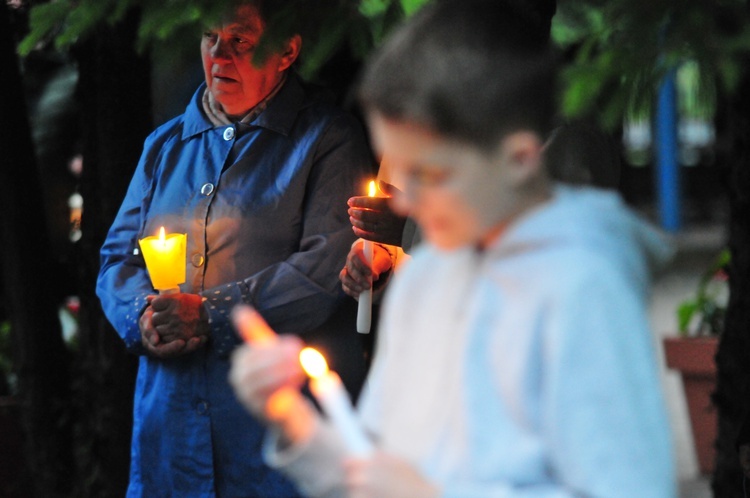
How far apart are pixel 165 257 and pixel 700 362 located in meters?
3.92

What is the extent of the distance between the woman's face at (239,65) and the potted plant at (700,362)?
11.5 feet

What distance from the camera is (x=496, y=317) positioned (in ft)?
5.11

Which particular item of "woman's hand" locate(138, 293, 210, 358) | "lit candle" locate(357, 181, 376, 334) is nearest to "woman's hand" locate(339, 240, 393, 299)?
"lit candle" locate(357, 181, 376, 334)

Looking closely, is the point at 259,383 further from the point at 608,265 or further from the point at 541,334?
the point at 608,265

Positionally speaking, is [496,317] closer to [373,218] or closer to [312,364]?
[312,364]

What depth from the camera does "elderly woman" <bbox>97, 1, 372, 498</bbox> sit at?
3.21 metres

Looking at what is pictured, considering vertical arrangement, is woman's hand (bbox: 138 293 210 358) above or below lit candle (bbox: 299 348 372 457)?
below

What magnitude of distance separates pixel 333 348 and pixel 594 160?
1.01 m

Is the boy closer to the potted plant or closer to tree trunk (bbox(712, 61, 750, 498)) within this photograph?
tree trunk (bbox(712, 61, 750, 498))

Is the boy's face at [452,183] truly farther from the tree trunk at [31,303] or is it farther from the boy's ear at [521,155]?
the tree trunk at [31,303]

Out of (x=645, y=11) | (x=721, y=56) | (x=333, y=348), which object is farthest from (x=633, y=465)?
(x=333, y=348)

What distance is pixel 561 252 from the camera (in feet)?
4.94

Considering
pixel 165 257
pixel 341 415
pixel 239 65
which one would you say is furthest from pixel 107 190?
pixel 341 415

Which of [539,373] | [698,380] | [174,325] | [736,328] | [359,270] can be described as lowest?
[698,380]
